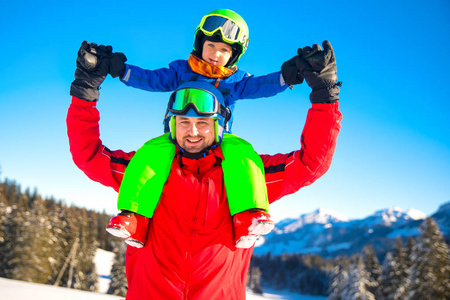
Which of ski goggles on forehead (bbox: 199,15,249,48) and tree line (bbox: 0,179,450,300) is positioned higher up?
ski goggles on forehead (bbox: 199,15,249,48)

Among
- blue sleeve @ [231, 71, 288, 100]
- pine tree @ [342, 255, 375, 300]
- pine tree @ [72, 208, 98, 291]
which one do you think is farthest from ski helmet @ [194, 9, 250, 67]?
pine tree @ [72, 208, 98, 291]

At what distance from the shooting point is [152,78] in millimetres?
3912

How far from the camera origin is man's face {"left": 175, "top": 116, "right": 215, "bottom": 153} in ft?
9.53

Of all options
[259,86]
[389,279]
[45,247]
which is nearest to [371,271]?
[389,279]

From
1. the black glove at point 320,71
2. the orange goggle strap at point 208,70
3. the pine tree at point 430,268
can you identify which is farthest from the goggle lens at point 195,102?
the pine tree at point 430,268

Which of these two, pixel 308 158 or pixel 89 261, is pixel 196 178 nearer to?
pixel 308 158

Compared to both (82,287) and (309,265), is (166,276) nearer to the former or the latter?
(82,287)

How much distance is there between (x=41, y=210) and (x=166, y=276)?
1276 inches

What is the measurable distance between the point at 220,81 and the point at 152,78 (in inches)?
32.1

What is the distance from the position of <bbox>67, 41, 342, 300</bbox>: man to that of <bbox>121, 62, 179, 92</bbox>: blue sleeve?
59 centimetres

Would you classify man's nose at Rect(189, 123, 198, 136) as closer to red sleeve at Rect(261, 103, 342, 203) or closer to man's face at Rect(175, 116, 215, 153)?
man's face at Rect(175, 116, 215, 153)

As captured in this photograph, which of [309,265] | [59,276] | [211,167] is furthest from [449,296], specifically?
[309,265]

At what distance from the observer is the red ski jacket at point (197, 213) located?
2494 mm

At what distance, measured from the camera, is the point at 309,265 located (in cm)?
9875
